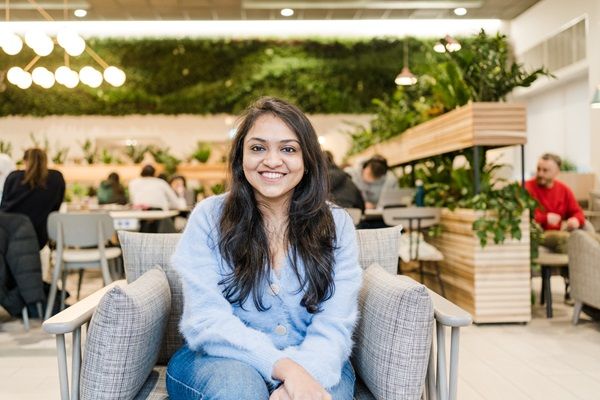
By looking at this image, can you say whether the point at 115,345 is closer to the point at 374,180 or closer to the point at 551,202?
the point at 551,202

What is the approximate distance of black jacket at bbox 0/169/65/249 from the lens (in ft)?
16.1

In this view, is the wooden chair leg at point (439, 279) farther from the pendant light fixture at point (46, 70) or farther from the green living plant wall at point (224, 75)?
the green living plant wall at point (224, 75)

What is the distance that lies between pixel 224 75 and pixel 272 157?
11890 mm

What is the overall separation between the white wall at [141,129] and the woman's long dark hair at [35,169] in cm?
786

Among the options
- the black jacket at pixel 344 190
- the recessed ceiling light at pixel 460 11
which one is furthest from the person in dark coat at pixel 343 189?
the recessed ceiling light at pixel 460 11

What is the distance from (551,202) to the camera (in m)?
5.24

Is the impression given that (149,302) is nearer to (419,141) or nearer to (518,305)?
(518,305)

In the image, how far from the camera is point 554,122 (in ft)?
34.7

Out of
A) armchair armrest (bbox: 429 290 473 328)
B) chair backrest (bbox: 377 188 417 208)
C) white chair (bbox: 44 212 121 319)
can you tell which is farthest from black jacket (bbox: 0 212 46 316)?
armchair armrest (bbox: 429 290 473 328)

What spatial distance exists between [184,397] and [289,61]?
12169 millimetres

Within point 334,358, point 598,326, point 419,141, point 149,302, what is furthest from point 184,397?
point 419,141

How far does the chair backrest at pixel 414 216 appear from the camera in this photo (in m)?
4.86

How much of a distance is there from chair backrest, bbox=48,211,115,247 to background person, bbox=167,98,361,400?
10.8 ft

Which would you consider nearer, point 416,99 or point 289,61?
point 416,99
